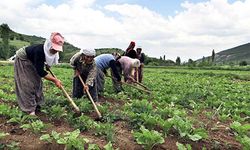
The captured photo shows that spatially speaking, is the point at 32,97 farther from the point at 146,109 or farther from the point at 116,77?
the point at 116,77

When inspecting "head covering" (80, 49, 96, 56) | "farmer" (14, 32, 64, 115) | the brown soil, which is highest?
"head covering" (80, 49, 96, 56)

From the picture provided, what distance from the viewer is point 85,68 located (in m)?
7.64

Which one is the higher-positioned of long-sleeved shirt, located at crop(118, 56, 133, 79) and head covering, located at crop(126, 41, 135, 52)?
head covering, located at crop(126, 41, 135, 52)

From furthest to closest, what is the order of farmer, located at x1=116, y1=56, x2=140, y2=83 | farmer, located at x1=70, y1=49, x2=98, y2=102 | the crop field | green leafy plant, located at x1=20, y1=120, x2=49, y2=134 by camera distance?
farmer, located at x1=116, y1=56, x2=140, y2=83
farmer, located at x1=70, y1=49, x2=98, y2=102
green leafy plant, located at x1=20, y1=120, x2=49, y2=134
the crop field

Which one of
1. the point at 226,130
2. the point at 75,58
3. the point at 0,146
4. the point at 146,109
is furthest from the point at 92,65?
the point at 0,146

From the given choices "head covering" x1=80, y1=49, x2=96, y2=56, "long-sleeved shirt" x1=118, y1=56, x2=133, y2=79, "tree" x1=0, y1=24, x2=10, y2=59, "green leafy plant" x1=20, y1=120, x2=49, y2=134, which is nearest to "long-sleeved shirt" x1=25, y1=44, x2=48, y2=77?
"green leafy plant" x1=20, y1=120, x2=49, y2=134

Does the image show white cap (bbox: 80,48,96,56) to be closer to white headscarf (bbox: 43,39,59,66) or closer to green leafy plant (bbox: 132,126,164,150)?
white headscarf (bbox: 43,39,59,66)

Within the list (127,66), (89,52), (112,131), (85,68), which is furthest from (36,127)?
(127,66)

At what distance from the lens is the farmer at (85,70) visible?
285 inches

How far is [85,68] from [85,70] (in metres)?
0.06

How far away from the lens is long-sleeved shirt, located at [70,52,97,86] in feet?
24.3

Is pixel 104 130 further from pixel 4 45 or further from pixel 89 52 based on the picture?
pixel 4 45

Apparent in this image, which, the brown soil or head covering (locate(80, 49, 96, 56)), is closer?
the brown soil

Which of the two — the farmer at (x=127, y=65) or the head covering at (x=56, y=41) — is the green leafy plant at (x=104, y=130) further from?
the farmer at (x=127, y=65)
